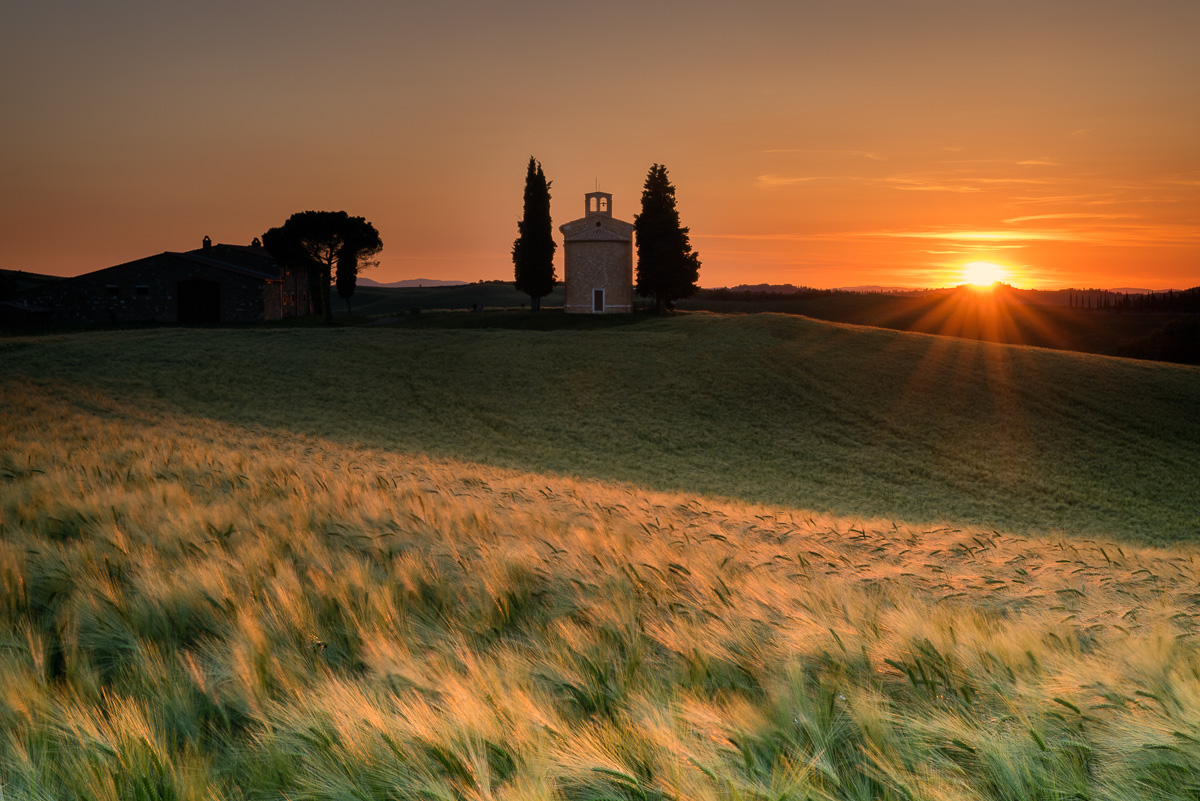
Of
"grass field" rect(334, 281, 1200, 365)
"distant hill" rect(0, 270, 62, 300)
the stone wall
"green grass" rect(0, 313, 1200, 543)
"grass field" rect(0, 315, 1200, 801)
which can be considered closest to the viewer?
"grass field" rect(0, 315, 1200, 801)

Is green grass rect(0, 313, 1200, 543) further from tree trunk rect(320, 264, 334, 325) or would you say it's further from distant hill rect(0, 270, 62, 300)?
distant hill rect(0, 270, 62, 300)

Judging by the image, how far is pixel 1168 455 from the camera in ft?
82.0

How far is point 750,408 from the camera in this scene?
29.0 meters

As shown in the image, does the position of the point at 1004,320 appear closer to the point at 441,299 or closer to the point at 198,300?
the point at 198,300

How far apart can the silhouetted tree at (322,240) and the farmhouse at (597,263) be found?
19.3 meters

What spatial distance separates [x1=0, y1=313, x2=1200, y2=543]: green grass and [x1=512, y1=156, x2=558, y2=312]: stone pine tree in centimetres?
2273

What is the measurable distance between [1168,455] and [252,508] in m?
30.2

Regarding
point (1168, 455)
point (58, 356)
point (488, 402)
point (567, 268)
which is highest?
point (567, 268)

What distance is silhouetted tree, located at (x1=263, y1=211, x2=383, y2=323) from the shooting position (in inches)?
2411

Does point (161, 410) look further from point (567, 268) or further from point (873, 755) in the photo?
point (567, 268)

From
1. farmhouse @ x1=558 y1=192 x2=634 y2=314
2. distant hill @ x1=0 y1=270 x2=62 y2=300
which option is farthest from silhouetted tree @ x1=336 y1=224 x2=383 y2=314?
distant hill @ x1=0 y1=270 x2=62 y2=300

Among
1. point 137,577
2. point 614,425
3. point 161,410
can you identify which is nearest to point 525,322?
point 614,425

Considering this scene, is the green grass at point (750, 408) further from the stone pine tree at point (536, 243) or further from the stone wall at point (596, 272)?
the stone pine tree at point (536, 243)

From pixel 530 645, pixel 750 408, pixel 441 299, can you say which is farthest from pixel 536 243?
pixel 441 299
